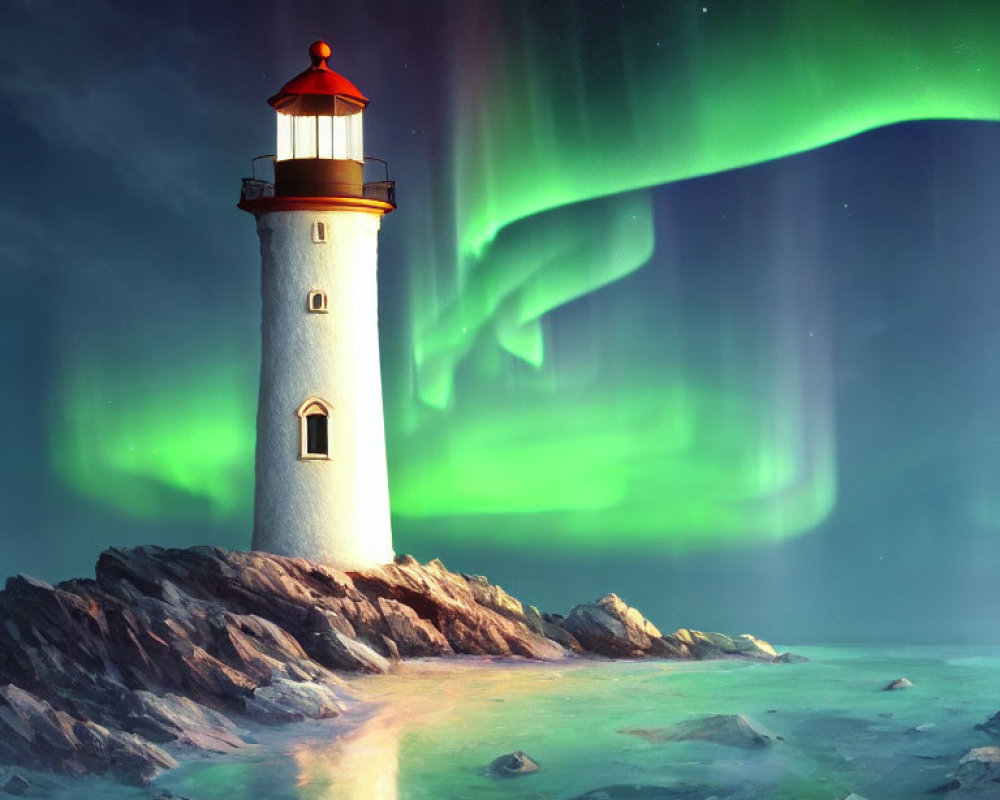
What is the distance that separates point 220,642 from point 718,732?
7.18 meters

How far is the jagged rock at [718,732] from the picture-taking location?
24906mm

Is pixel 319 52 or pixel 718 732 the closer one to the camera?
pixel 718 732

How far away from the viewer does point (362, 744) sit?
965 inches

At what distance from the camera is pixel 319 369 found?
32625mm

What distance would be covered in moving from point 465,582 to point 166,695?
8886mm

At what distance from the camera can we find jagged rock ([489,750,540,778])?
23.3 m

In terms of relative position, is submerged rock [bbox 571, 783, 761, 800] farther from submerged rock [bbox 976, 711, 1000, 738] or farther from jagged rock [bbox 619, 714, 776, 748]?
submerged rock [bbox 976, 711, 1000, 738]

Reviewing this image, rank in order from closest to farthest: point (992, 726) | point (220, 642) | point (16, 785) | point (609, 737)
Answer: point (16, 785) < point (609, 737) < point (992, 726) < point (220, 642)

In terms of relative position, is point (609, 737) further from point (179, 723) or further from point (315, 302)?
point (315, 302)

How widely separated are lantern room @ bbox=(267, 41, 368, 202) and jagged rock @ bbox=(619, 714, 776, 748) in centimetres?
1183

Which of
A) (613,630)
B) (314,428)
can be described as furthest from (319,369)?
(613,630)

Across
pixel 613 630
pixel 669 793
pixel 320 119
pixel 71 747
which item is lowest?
pixel 669 793

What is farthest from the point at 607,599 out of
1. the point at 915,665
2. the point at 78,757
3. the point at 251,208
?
the point at 78,757

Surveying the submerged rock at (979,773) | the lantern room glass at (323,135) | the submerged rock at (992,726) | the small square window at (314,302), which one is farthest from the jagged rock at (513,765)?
the lantern room glass at (323,135)
